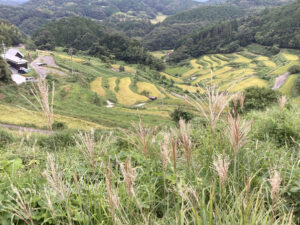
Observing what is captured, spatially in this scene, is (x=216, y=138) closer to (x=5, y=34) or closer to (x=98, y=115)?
(x=98, y=115)

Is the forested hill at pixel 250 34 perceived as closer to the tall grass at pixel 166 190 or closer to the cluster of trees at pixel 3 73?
the cluster of trees at pixel 3 73

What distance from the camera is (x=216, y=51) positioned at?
129m

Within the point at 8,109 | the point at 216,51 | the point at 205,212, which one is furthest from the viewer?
the point at 216,51

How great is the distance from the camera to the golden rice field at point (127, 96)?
59.0 m

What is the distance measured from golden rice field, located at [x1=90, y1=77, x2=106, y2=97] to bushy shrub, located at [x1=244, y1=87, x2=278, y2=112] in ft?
137

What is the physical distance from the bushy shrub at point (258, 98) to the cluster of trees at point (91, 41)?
8571 cm

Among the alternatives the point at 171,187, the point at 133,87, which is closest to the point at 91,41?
the point at 133,87

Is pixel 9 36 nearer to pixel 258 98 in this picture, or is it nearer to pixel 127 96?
pixel 127 96

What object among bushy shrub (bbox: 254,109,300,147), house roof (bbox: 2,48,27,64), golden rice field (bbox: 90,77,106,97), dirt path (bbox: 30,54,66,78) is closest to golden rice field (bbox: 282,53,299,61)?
golden rice field (bbox: 90,77,106,97)

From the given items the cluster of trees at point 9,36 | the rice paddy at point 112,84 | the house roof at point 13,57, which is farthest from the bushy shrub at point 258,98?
the cluster of trees at point 9,36

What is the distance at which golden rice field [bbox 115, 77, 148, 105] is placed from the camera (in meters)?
59.0

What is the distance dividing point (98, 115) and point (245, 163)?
3766cm

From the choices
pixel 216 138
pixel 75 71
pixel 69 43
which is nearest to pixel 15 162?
pixel 216 138

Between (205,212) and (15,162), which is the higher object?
(205,212)
